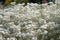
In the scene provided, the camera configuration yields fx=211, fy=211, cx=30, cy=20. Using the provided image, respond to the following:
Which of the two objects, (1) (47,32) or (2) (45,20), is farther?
(2) (45,20)

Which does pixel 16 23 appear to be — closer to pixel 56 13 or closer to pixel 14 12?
pixel 14 12

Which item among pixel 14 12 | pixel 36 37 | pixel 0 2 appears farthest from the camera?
pixel 0 2

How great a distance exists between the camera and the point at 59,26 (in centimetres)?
211

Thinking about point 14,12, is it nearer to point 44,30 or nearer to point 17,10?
point 17,10

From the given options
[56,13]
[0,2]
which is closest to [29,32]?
[56,13]

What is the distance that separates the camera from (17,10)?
258 cm

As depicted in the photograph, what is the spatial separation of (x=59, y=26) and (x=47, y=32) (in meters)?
0.13

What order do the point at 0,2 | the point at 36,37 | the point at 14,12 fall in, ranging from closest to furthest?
the point at 36,37 < the point at 14,12 < the point at 0,2

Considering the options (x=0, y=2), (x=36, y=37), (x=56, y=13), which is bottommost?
(x=0, y=2)

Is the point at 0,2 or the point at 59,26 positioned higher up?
the point at 59,26

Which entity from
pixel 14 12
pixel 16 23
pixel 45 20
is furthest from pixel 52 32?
pixel 14 12

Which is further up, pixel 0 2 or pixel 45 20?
pixel 45 20

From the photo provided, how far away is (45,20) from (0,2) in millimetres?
2870

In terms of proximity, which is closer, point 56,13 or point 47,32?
point 47,32
